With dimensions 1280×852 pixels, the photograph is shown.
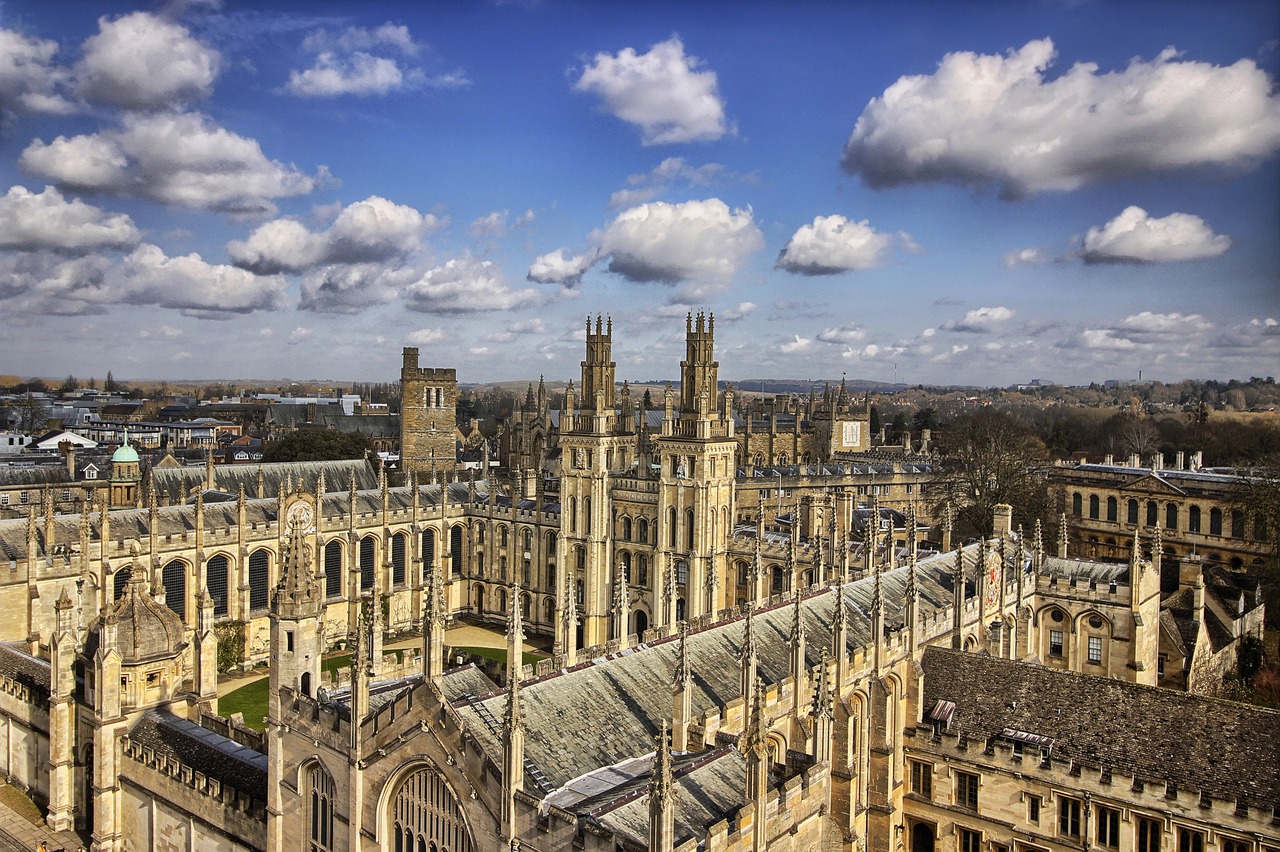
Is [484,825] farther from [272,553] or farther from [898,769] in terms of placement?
[272,553]

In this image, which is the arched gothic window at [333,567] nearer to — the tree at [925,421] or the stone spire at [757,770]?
the stone spire at [757,770]

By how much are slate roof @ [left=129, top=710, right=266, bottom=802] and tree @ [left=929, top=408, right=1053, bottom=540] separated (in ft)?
157

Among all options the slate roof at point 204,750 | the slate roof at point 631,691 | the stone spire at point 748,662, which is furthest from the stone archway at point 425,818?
the stone spire at point 748,662

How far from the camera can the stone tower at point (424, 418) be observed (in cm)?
8100

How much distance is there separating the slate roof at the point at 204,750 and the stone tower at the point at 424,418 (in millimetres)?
53915

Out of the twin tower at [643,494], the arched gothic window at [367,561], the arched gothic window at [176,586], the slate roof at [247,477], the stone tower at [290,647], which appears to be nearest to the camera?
the stone tower at [290,647]

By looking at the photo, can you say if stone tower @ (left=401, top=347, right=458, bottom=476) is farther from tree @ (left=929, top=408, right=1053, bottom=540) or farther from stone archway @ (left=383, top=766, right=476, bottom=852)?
stone archway @ (left=383, top=766, right=476, bottom=852)

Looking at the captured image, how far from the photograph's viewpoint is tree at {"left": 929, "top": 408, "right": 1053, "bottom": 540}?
2488 inches

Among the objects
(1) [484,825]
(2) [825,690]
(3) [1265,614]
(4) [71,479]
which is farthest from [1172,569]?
(4) [71,479]

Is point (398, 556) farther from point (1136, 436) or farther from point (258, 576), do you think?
point (1136, 436)

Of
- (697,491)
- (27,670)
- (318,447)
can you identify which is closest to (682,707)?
(27,670)

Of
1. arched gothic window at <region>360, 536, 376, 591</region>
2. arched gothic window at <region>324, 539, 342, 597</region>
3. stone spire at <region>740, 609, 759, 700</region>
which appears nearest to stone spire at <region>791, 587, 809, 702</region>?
stone spire at <region>740, 609, 759, 700</region>

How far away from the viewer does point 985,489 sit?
63.6 metres

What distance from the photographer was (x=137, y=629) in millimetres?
25984
